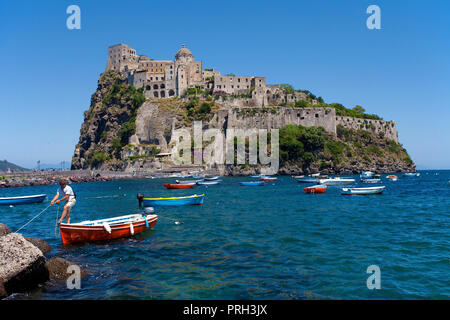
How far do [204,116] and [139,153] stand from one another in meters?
16.6

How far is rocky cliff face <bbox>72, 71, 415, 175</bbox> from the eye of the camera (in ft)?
226

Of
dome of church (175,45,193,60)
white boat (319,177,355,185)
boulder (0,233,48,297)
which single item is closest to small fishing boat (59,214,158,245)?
boulder (0,233,48,297)

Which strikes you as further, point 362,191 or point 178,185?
point 178,185

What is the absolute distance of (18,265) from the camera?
27.2ft

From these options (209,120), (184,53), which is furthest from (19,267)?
(184,53)

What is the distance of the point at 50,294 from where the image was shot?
8312 millimetres

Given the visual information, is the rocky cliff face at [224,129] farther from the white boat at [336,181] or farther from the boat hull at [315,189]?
the boat hull at [315,189]

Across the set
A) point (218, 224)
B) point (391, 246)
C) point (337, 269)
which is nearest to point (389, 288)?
point (337, 269)

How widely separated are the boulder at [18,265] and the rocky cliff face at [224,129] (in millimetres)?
58437

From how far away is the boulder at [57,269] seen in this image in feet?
30.9

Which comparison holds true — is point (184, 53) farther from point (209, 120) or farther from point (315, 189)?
point (315, 189)

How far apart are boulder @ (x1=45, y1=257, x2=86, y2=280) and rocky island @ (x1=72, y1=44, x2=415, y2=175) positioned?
57.1 metres

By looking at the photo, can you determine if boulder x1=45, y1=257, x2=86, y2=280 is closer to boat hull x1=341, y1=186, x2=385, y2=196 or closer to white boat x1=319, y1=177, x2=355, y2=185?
boat hull x1=341, y1=186, x2=385, y2=196

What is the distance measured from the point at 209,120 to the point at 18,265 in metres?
65.3
